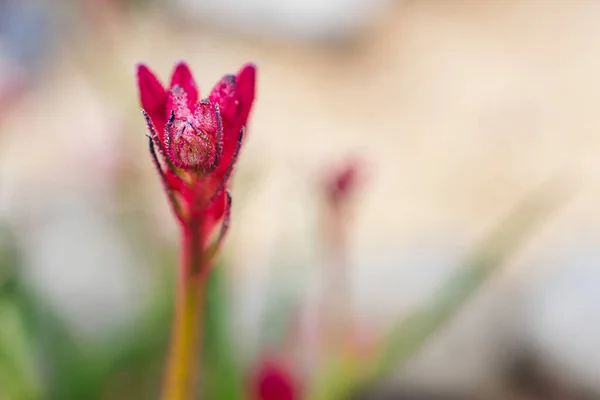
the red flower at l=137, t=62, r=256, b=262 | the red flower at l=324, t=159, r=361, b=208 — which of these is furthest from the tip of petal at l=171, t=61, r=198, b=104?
the red flower at l=324, t=159, r=361, b=208

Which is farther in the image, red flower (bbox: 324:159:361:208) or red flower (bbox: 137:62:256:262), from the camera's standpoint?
red flower (bbox: 324:159:361:208)

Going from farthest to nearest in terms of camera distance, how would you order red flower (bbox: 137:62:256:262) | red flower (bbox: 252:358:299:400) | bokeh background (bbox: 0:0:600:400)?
bokeh background (bbox: 0:0:600:400)
red flower (bbox: 252:358:299:400)
red flower (bbox: 137:62:256:262)

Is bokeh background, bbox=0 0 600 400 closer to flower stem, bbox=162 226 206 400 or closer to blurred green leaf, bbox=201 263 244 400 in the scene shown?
blurred green leaf, bbox=201 263 244 400

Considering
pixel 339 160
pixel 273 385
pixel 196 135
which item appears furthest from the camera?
pixel 339 160

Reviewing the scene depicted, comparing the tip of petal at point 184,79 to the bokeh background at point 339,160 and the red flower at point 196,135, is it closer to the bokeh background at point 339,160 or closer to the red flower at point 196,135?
the red flower at point 196,135

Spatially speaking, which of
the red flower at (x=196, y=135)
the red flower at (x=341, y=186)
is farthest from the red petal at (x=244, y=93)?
the red flower at (x=341, y=186)

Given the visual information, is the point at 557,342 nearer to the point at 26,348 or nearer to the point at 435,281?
the point at 435,281

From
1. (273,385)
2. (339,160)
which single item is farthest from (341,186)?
(339,160)

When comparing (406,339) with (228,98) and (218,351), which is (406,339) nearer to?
(218,351)
